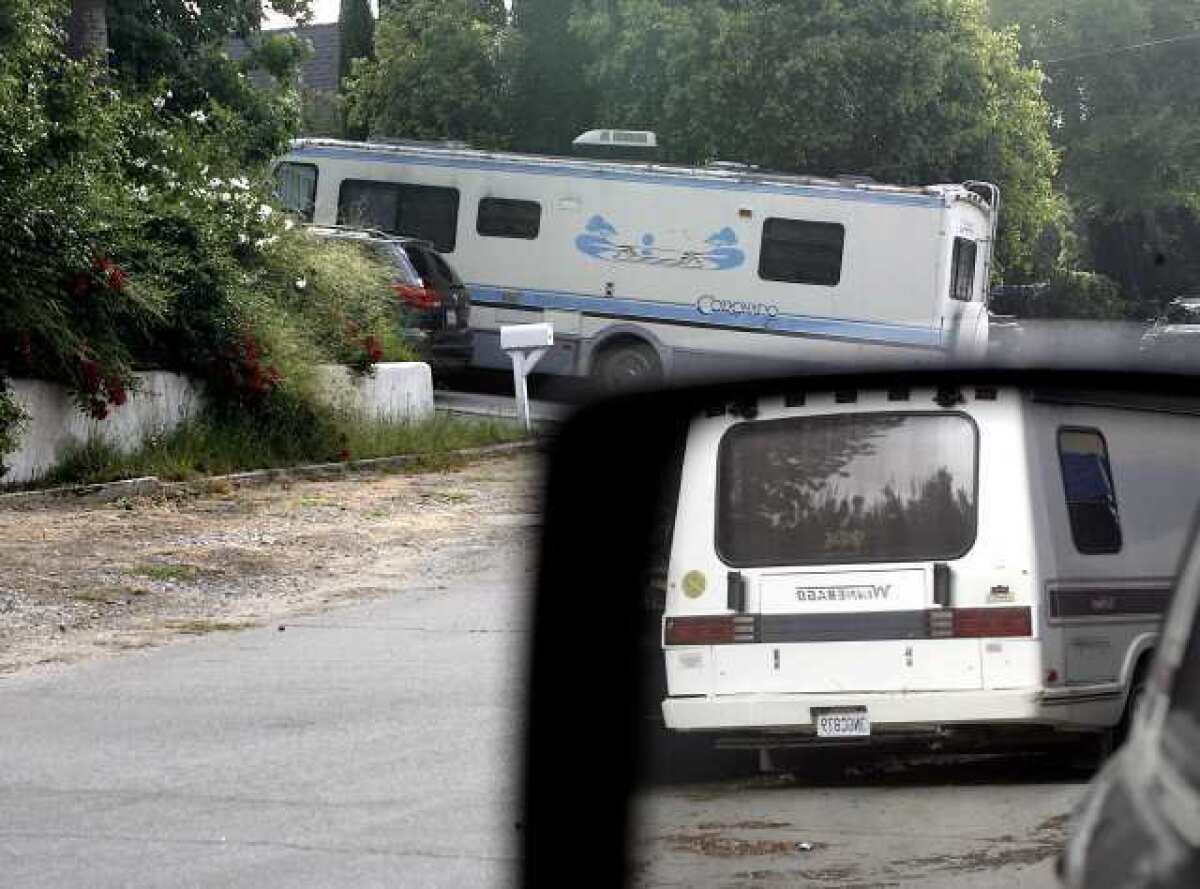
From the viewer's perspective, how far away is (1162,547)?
15.5ft

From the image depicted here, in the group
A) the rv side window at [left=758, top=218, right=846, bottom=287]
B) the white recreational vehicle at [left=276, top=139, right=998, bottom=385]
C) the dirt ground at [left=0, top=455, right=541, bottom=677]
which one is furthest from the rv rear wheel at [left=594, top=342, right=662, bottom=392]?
the dirt ground at [left=0, top=455, right=541, bottom=677]

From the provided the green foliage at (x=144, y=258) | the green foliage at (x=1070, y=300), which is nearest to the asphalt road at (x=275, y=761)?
the green foliage at (x=144, y=258)

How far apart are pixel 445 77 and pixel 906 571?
40089 mm

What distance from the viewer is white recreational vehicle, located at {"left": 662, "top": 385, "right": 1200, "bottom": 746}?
16.4ft

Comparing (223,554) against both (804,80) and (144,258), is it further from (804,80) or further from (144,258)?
(804,80)

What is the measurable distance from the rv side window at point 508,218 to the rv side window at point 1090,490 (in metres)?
25.3

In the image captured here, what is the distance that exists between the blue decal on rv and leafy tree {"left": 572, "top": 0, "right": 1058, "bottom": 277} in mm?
12726

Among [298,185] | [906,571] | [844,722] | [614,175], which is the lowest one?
[844,722]

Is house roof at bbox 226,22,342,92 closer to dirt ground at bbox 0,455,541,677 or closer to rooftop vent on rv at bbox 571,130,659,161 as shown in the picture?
rooftop vent on rv at bbox 571,130,659,161

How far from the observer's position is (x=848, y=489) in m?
5.28

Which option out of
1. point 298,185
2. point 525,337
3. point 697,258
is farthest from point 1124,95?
point 525,337

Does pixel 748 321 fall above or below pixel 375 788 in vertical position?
above

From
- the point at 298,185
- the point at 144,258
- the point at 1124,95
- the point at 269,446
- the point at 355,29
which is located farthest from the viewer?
the point at 1124,95

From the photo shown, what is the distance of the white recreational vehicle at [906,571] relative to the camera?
4988mm
